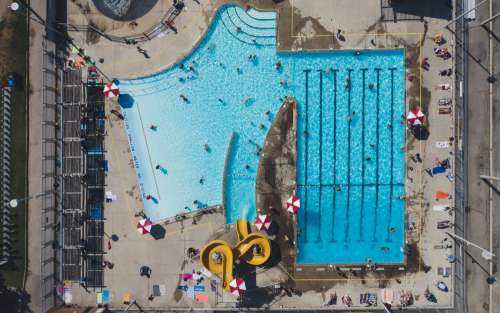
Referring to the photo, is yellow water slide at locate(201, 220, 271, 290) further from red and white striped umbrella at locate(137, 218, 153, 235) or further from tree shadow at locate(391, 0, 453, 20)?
tree shadow at locate(391, 0, 453, 20)

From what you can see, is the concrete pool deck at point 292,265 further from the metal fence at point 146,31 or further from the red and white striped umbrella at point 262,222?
the red and white striped umbrella at point 262,222

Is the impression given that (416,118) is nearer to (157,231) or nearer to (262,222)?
(262,222)

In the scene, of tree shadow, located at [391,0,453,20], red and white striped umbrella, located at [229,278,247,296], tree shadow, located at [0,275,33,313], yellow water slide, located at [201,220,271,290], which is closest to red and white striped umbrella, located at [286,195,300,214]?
yellow water slide, located at [201,220,271,290]

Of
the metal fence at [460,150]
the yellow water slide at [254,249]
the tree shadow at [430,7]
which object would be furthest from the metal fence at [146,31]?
the metal fence at [460,150]

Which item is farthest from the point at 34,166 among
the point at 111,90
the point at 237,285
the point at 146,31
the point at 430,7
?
the point at 430,7

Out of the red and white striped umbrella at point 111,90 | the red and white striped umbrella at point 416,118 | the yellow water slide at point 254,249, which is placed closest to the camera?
the red and white striped umbrella at point 416,118
